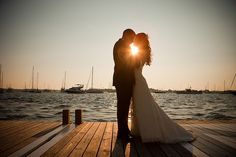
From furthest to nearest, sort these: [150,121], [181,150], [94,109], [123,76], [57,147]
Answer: [94,109] → [123,76] → [150,121] → [57,147] → [181,150]

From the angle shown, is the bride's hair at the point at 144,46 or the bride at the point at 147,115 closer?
the bride at the point at 147,115

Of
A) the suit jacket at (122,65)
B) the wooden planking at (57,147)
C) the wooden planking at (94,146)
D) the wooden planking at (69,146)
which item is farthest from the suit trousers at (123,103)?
the wooden planking at (57,147)

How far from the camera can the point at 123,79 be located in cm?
512

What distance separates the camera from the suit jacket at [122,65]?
5035 millimetres

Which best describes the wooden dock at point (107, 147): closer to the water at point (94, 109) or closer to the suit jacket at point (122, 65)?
the suit jacket at point (122, 65)

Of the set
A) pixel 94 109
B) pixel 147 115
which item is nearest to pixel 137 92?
pixel 147 115

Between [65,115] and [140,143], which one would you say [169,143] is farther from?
[65,115]

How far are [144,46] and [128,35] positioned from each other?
0.39 m

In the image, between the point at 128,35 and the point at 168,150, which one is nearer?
the point at 168,150

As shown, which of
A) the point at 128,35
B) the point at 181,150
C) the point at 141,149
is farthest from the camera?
the point at 128,35

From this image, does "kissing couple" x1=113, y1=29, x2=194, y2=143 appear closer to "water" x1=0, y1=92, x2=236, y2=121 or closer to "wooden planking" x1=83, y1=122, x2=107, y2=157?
"wooden planking" x1=83, y1=122, x2=107, y2=157

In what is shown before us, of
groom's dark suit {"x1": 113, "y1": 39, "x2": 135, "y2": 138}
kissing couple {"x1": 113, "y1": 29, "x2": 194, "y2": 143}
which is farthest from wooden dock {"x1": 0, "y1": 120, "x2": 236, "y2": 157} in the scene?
groom's dark suit {"x1": 113, "y1": 39, "x2": 135, "y2": 138}

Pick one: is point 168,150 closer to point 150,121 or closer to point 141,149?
point 141,149

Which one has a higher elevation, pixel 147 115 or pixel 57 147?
pixel 147 115
